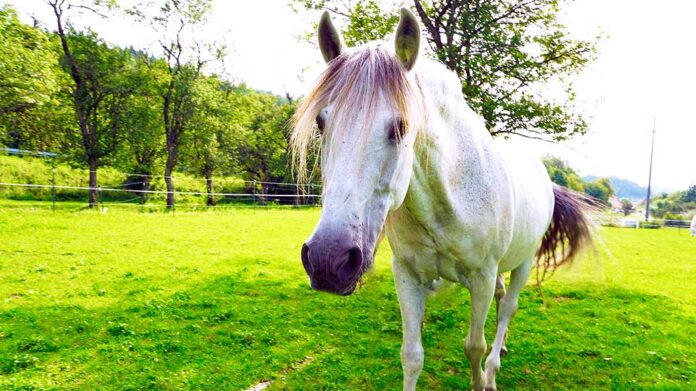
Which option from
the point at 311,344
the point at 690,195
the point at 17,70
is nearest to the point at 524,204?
the point at 311,344

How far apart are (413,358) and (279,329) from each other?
286 cm

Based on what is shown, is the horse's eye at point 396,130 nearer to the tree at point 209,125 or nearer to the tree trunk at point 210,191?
the tree at point 209,125

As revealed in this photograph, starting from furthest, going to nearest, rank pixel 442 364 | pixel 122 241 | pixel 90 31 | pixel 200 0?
1. pixel 200 0
2. pixel 90 31
3. pixel 122 241
4. pixel 442 364

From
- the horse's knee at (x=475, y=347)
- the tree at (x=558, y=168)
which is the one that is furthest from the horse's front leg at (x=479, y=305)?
the tree at (x=558, y=168)

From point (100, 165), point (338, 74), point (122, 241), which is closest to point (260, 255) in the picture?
point (122, 241)

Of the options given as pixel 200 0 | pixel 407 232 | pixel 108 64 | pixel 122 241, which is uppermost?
pixel 200 0

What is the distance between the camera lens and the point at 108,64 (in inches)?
864

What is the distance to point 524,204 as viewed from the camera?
127 inches

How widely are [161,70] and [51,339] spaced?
2539 cm

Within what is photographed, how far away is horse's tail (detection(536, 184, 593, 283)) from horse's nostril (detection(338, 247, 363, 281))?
4020 mm

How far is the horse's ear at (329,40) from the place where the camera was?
1929 millimetres

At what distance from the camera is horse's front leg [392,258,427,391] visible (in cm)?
262

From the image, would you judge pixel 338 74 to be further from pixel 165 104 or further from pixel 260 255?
pixel 165 104

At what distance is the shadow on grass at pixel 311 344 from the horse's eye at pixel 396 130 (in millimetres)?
2429
